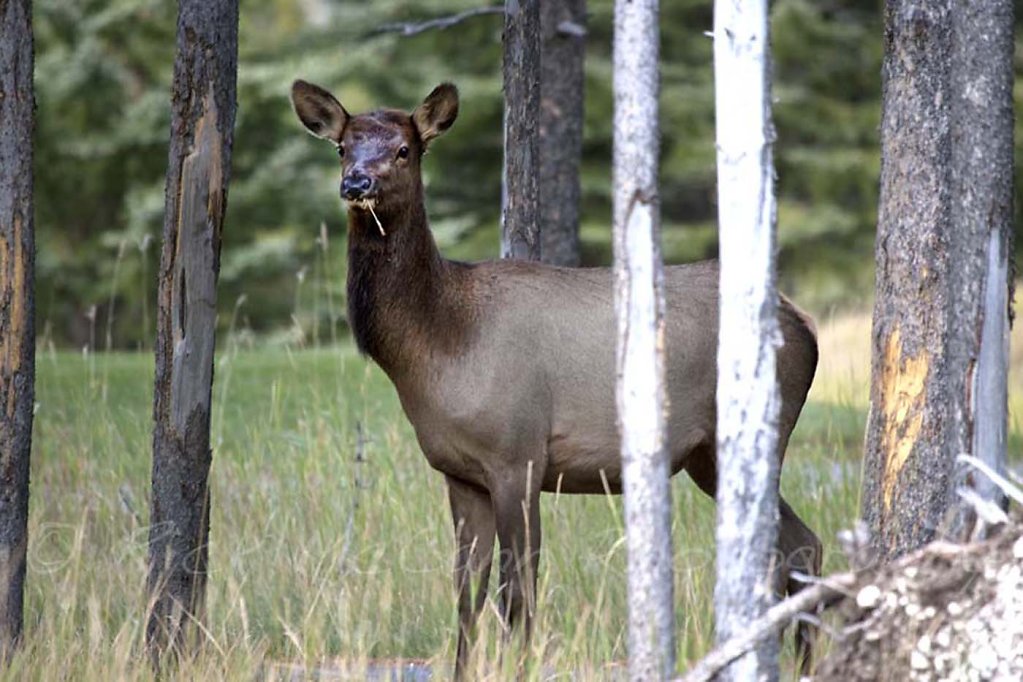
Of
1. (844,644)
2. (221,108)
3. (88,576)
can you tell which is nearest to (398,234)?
(221,108)

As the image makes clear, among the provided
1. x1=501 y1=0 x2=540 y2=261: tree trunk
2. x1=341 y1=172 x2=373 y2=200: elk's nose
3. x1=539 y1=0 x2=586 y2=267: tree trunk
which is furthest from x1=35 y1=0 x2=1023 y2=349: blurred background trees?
x1=341 y1=172 x2=373 y2=200: elk's nose

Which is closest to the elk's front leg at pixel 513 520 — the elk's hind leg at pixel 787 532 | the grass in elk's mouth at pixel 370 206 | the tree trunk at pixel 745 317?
the elk's hind leg at pixel 787 532

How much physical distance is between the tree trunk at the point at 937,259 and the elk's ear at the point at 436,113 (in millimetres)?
1906

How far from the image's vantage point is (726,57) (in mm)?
5434

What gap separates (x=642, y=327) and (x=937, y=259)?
2160mm

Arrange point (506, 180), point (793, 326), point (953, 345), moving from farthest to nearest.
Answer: point (506, 180) → point (793, 326) → point (953, 345)

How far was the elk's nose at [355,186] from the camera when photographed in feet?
24.2

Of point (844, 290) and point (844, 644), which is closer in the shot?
point (844, 644)

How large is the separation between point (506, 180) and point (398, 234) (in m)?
1.69

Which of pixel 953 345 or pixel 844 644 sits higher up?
pixel 953 345

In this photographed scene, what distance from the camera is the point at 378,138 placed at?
305 inches

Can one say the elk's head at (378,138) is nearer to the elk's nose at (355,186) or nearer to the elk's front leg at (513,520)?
the elk's nose at (355,186)

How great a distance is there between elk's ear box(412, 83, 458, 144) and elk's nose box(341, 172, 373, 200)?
66 centimetres

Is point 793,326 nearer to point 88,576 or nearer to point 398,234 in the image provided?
point 398,234
